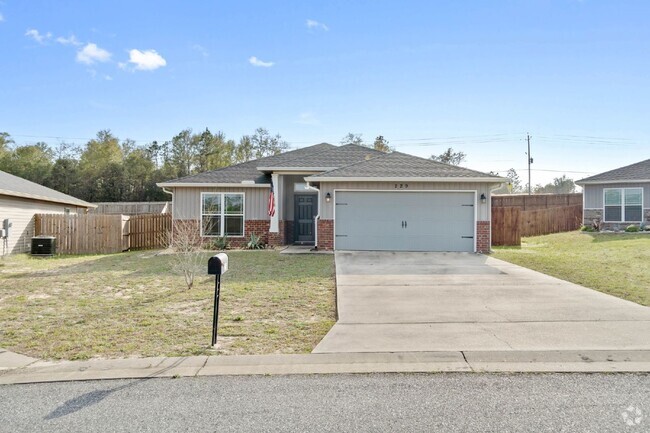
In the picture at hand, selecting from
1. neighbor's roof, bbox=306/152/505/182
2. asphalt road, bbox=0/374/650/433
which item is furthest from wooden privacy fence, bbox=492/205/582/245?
asphalt road, bbox=0/374/650/433

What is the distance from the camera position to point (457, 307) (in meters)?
6.27

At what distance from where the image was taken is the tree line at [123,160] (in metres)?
34.8

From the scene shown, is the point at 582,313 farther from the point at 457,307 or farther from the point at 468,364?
the point at 468,364

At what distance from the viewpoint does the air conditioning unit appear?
14.7m

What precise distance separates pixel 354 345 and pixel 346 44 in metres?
12.7

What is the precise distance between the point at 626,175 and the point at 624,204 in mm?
1523

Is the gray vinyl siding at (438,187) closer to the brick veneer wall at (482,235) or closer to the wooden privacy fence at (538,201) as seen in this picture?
the brick veneer wall at (482,235)

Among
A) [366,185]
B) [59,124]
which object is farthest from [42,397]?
[59,124]

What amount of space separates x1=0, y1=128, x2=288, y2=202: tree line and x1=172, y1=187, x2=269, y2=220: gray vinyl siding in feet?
69.8

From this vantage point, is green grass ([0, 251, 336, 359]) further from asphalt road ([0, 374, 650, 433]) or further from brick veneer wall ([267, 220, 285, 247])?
brick veneer wall ([267, 220, 285, 247])

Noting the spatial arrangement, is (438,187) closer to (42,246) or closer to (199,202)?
(199,202)

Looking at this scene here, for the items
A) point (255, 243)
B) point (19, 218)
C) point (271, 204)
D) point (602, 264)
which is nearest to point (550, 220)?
point (602, 264)

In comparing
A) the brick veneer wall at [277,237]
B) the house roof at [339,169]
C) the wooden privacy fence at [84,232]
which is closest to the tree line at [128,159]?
the wooden privacy fence at [84,232]

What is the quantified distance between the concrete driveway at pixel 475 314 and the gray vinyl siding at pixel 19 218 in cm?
1312
